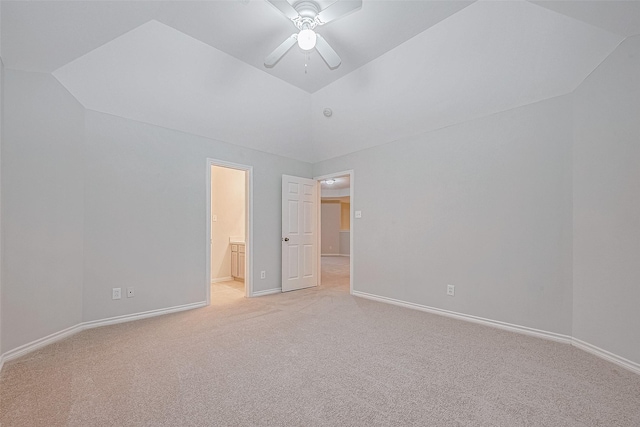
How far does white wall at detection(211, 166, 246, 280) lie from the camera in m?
5.64

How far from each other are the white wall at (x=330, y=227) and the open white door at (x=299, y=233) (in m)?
5.94

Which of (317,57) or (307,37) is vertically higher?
(317,57)

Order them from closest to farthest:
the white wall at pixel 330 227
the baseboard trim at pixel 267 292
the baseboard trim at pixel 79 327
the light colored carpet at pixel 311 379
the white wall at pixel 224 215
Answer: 1. the light colored carpet at pixel 311 379
2. the baseboard trim at pixel 79 327
3. the baseboard trim at pixel 267 292
4. the white wall at pixel 224 215
5. the white wall at pixel 330 227

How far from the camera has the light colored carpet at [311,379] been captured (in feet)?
5.33

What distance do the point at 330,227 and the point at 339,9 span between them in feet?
31.1

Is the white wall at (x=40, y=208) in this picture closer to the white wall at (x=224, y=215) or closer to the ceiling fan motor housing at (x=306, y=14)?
the ceiling fan motor housing at (x=306, y=14)

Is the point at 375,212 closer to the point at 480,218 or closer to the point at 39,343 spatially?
the point at 480,218

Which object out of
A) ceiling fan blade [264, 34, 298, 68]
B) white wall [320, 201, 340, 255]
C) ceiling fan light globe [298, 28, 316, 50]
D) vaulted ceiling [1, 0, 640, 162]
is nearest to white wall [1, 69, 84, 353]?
vaulted ceiling [1, 0, 640, 162]

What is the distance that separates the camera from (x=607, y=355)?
2332 mm

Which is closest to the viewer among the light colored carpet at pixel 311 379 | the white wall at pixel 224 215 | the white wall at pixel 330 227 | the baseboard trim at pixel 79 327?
the light colored carpet at pixel 311 379

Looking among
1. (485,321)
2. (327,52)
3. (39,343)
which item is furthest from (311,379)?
(327,52)

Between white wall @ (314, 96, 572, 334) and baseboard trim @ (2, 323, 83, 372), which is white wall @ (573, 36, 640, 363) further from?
baseboard trim @ (2, 323, 83, 372)

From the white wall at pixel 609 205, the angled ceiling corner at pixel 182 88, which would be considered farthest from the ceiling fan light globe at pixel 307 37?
the white wall at pixel 609 205

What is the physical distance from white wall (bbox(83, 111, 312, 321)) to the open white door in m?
1.11
